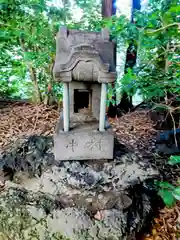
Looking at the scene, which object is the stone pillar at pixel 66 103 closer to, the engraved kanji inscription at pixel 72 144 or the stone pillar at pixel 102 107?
A: the engraved kanji inscription at pixel 72 144

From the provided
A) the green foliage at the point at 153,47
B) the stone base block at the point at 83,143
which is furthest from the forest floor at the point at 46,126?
the green foliage at the point at 153,47

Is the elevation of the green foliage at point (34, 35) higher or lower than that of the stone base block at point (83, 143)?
higher

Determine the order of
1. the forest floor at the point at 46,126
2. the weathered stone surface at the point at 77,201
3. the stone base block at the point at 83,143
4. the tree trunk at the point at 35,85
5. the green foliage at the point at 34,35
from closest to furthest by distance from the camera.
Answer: the weathered stone surface at the point at 77,201 → the stone base block at the point at 83,143 → the green foliage at the point at 34,35 → the forest floor at the point at 46,126 → the tree trunk at the point at 35,85

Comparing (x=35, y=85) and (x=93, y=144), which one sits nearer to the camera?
(x=93, y=144)

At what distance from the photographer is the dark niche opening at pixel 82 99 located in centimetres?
276

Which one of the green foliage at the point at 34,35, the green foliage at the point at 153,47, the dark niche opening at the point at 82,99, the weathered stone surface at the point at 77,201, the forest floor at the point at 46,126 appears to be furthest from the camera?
the forest floor at the point at 46,126

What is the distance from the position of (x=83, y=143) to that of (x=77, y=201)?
762mm

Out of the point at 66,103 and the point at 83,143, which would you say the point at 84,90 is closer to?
the point at 66,103

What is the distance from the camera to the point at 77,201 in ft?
7.54

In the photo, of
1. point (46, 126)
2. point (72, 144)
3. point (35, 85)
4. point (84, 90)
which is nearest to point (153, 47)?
point (84, 90)

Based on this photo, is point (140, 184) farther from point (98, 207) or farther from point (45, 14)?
point (45, 14)

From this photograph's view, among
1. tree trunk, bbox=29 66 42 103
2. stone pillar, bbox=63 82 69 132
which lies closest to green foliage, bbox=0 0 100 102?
tree trunk, bbox=29 66 42 103

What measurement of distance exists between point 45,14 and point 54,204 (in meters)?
3.51

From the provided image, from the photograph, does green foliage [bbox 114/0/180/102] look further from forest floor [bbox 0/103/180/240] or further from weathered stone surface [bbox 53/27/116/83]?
forest floor [bbox 0/103/180/240]
